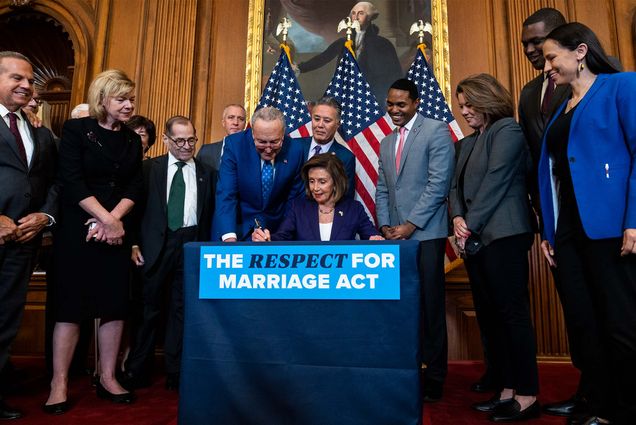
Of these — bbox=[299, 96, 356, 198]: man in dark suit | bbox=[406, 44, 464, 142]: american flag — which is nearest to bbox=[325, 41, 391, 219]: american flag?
bbox=[406, 44, 464, 142]: american flag

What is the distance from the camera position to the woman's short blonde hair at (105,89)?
271cm

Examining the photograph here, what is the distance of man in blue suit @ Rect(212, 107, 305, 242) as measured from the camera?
116 inches

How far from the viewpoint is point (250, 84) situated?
4.91 metres

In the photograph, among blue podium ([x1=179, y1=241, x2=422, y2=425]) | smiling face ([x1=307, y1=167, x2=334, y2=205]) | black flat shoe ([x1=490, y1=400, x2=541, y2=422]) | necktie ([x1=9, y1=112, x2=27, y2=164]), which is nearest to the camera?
blue podium ([x1=179, y1=241, x2=422, y2=425])

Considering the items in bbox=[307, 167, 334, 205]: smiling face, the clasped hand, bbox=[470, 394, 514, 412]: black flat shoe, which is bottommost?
bbox=[470, 394, 514, 412]: black flat shoe

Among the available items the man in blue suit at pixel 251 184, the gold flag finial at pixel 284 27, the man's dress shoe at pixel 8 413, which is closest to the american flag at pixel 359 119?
the gold flag finial at pixel 284 27

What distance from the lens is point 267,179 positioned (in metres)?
2.99

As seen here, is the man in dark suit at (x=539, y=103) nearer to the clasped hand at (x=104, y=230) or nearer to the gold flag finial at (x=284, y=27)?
the clasped hand at (x=104, y=230)

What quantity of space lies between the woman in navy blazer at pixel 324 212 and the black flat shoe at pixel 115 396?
44.5 inches

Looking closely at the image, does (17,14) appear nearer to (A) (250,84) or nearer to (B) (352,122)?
(A) (250,84)

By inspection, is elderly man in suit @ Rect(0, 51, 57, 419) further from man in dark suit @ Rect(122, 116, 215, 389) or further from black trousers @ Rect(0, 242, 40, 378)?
man in dark suit @ Rect(122, 116, 215, 389)

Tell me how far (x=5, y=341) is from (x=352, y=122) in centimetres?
307

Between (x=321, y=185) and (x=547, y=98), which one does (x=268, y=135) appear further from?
(x=547, y=98)

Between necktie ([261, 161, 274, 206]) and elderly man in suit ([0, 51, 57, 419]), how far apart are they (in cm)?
113
